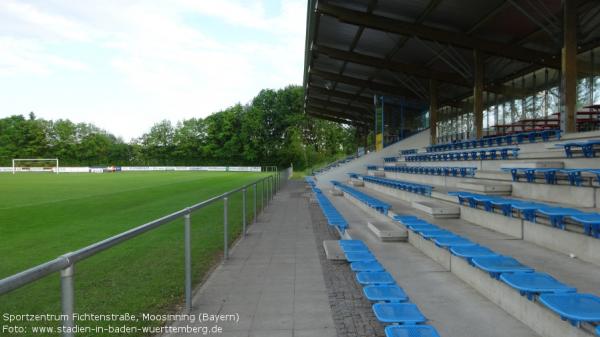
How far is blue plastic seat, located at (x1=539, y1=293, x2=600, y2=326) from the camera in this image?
7.63 ft

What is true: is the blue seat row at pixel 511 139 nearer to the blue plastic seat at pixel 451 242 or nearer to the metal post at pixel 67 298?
the blue plastic seat at pixel 451 242

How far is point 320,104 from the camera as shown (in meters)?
39.1

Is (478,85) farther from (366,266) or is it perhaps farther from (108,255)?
(108,255)

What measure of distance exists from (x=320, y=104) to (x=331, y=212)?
101 ft

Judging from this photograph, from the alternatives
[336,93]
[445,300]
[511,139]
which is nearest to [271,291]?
[445,300]

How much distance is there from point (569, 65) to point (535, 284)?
10178 millimetres

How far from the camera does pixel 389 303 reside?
3283 millimetres

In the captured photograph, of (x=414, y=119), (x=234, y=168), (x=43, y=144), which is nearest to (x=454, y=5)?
(x=414, y=119)

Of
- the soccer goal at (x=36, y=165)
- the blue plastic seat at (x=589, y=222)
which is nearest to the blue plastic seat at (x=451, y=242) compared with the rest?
the blue plastic seat at (x=589, y=222)

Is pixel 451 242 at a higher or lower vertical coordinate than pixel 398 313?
higher

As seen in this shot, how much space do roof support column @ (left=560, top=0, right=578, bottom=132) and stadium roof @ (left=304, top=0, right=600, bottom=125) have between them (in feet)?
0.84

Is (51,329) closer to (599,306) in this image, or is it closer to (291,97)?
(599,306)

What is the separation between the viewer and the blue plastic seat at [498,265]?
338 cm

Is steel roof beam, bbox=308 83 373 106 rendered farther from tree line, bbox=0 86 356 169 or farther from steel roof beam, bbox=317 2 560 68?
tree line, bbox=0 86 356 169
